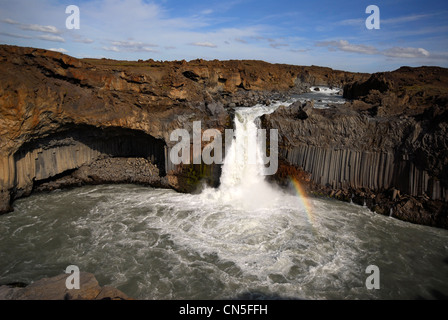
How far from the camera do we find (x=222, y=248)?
41.2 feet

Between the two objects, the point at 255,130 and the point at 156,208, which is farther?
the point at 255,130

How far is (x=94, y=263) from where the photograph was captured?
11.4m

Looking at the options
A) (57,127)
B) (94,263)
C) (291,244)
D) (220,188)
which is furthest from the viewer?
(220,188)

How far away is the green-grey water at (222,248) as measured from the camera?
409 inches

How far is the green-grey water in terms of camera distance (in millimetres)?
10398

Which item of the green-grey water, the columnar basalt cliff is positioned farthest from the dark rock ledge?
the columnar basalt cliff

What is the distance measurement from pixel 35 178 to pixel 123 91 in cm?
772

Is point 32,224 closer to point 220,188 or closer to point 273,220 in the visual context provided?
point 220,188

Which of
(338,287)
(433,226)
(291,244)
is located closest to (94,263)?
(291,244)
